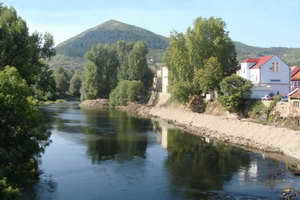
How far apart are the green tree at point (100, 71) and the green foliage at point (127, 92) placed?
34.5 ft

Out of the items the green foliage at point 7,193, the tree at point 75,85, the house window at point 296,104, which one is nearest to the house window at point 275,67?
the house window at point 296,104

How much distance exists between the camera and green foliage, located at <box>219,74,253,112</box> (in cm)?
6019

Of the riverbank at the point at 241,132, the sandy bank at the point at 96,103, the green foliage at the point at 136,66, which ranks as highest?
the green foliage at the point at 136,66

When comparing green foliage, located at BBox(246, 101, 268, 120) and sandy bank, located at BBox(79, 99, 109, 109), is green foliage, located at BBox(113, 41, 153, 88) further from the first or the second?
green foliage, located at BBox(246, 101, 268, 120)

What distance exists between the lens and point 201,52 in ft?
237

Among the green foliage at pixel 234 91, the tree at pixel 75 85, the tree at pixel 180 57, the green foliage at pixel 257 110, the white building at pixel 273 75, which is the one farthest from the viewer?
the tree at pixel 75 85

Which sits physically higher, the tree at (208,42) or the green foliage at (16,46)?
the tree at (208,42)

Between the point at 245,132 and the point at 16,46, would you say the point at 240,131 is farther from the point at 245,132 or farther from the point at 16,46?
the point at 16,46

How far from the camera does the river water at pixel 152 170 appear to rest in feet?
87.8

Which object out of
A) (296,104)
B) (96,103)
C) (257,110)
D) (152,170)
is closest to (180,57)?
(257,110)

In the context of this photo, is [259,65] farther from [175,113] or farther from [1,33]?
[1,33]

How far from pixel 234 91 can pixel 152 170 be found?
31.1m

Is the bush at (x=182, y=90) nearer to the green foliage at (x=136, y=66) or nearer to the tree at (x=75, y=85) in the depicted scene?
the green foliage at (x=136, y=66)

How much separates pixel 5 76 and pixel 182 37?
188 feet
